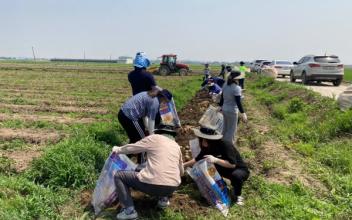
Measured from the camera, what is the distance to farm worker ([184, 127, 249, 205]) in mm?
4965

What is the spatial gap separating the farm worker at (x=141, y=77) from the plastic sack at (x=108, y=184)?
1.79 meters

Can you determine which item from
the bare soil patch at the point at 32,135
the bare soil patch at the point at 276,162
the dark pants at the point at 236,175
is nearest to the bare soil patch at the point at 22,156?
the bare soil patch at the point at 32,135

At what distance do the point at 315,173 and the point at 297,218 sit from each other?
1939 mm

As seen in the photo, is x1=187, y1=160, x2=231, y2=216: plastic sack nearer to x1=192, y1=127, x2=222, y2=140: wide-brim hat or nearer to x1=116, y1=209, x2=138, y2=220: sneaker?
x1=192, y1=127, x2=222, y2=140: wide-brim hat

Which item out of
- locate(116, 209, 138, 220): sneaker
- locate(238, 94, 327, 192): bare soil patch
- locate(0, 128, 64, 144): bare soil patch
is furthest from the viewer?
locate(0, 128, 64, 144): bare soil patch

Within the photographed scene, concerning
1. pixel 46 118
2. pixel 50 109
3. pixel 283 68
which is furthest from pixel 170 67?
pixel 46 118

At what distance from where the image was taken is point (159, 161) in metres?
4.38

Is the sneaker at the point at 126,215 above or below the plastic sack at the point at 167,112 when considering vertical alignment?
below

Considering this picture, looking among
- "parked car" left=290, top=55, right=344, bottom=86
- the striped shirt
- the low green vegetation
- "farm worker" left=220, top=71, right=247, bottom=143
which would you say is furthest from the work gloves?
"parked car" left=290, top=55, right=344, bottom=86

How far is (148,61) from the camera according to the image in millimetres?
6473

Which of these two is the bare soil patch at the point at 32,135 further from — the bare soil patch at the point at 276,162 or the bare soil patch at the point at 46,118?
the bare soil patch at the point at 276,162

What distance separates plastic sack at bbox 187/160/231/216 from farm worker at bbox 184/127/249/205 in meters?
0.10

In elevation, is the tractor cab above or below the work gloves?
below

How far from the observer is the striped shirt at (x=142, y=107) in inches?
229
